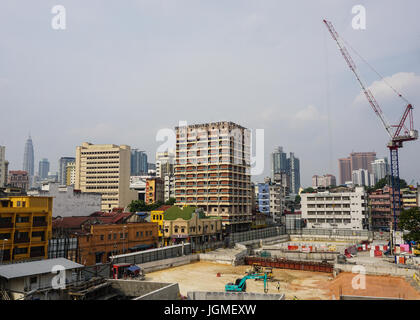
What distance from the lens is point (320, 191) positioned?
13012 centimetres

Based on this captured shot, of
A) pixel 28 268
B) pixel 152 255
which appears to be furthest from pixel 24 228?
pixel 152 255

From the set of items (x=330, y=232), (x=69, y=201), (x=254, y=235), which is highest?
(x=69, y=201)

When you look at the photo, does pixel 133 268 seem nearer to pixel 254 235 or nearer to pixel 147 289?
pixel 147 289

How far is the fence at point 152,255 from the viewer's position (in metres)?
52.2

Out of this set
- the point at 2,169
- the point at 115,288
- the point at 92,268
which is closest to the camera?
the point at 115,288

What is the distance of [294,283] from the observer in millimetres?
51438

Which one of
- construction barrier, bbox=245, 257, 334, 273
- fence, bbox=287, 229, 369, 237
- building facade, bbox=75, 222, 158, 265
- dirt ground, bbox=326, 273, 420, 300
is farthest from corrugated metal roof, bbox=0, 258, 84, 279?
fence, bbox=287, 229, 369, 237

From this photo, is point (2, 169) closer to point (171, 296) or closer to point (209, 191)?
point (209, 191)

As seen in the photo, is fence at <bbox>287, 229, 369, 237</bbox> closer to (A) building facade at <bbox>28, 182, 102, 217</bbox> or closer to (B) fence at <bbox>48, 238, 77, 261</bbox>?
(A) building facade at <bbox>28, 182, 102, 217</bbox>

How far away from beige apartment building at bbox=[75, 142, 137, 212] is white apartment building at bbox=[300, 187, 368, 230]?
330 feet

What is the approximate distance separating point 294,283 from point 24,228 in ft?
138

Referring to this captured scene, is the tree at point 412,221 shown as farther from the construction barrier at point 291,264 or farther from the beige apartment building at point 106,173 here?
the beige apartment building at point 106,173
